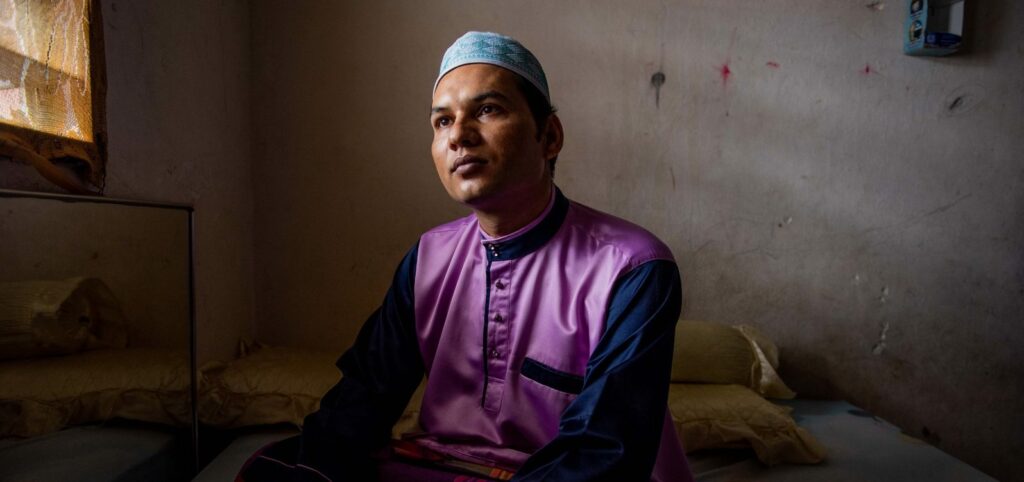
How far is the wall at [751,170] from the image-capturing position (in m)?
2.14

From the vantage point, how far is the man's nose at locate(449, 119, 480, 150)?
974 millimetres

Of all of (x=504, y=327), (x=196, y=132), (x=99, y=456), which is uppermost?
(x=196, y=132)

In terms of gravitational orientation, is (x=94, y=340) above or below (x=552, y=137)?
below

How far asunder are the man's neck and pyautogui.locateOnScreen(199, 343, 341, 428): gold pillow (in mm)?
893

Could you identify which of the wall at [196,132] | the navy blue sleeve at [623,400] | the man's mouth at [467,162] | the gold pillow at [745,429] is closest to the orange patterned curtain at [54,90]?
the wall at [196,132]

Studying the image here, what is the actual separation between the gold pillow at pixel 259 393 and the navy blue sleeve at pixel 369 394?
0.57 m

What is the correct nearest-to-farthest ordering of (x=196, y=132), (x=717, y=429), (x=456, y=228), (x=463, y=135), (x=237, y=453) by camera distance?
(x=463, y=135)
(x=456, y=228)
(x=237, y=453)
(x=717, y=429)
(x=196, y=132)

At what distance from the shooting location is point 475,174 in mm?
973

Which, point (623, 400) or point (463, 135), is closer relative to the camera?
point (623, 400)

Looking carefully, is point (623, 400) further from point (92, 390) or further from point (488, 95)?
point (92, 390)

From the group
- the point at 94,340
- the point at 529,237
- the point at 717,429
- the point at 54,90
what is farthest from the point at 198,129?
the point at 717,429

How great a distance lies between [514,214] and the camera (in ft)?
3.48

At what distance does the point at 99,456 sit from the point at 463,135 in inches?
44.4

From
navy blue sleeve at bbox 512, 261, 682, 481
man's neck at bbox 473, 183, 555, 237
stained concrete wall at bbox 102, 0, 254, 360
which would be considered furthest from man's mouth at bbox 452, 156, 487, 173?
stained concrete wall at bbox 102, 0, 254, 360
